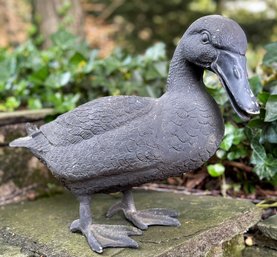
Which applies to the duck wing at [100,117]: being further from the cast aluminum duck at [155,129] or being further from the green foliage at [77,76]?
the green foliage at [77,76]

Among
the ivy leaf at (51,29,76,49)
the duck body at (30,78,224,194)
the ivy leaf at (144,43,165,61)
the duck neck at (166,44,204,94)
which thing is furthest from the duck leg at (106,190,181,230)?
the ivy leaf at (51,29,76,49)

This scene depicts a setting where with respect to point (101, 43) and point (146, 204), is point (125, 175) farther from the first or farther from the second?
point (101, 43)

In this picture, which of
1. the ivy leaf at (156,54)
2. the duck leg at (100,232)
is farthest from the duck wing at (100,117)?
the ivy leaf at (156,54)

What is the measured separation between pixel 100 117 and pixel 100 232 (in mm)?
376

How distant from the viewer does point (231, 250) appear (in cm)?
155

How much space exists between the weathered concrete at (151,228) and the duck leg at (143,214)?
3 cm

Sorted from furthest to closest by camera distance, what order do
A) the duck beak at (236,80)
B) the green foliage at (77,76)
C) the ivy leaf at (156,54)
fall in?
the ivy leaf at (156,54), the green foliage at (77,76), the duck beak at (236,80)

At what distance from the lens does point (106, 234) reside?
137cm

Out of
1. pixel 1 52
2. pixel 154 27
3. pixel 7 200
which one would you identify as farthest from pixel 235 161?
pixel 154 27

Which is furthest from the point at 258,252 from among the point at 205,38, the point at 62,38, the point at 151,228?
the point at 62,38

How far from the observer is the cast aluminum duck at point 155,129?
1.23 metres

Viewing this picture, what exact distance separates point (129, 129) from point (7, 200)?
0.97m

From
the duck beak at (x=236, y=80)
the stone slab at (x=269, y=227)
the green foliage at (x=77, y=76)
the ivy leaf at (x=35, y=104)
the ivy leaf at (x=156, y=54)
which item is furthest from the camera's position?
the ivy leaf at (x=156, y=54)

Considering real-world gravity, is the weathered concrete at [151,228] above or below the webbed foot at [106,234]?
below
